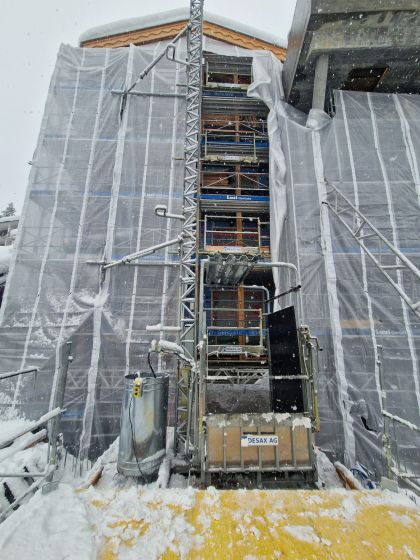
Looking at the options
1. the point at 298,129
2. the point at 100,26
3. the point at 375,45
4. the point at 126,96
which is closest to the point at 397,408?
the point at 298,129

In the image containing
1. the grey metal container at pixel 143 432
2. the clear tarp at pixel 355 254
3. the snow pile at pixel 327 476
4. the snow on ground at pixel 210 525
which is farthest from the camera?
the clear tarp at pixel 355 254

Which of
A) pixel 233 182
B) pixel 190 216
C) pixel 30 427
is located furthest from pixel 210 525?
pixel 233 182

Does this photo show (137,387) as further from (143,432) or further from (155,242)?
(155,242)

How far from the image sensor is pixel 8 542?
1688 mm

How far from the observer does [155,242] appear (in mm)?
9234

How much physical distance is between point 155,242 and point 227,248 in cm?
337

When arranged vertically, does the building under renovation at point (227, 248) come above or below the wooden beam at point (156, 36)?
below

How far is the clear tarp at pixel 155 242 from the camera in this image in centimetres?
727

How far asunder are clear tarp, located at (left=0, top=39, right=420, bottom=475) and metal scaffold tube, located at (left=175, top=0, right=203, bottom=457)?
2.01ft

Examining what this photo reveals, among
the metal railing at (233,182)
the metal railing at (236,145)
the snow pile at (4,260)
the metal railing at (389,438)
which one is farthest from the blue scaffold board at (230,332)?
the snow pile at (4,260)

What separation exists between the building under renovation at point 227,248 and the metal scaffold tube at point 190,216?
0.05m

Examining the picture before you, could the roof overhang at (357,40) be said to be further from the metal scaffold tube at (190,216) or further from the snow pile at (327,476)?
the snow pile at (327,476)

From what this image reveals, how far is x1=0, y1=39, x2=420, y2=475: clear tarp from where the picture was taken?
7.27 metres

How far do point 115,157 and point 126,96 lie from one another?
2.62 metres
